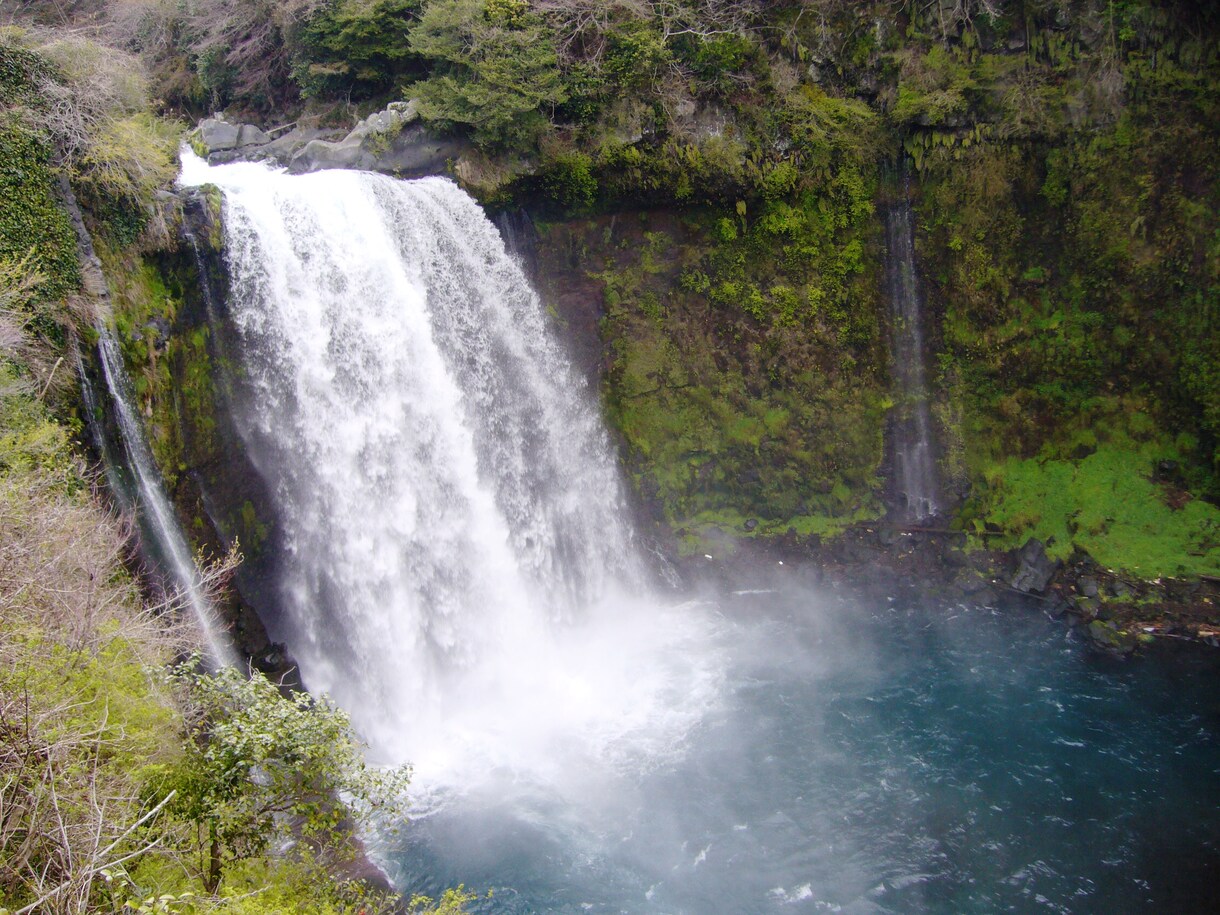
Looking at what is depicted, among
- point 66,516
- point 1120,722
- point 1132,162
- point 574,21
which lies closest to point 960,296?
point 1132,162

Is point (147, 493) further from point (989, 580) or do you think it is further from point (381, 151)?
point (989, 580)

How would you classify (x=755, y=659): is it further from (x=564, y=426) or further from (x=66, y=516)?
(x=66, y=516)

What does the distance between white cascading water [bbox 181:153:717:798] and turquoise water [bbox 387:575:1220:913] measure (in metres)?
1.21

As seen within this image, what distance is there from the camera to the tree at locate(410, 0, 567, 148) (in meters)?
15.7

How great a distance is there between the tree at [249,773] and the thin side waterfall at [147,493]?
3840 millimetres

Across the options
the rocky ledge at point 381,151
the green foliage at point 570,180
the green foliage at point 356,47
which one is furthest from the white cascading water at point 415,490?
the green foliage at point 356,47

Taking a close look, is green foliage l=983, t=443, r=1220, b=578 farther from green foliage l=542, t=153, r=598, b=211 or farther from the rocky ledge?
the rocky ledge

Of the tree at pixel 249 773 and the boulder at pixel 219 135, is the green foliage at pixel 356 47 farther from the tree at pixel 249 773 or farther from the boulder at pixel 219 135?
the tree at pixel 249 773

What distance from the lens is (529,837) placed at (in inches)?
463

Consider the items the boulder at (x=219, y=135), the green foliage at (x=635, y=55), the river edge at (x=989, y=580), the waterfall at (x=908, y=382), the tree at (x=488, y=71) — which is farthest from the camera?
the waterfall at (x=908, y=382)

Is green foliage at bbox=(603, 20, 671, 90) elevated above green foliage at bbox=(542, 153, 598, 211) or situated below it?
above

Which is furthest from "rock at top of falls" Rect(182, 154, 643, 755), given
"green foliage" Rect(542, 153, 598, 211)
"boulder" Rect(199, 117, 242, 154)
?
"green foliage" Rect(542, 153, 598, 211)

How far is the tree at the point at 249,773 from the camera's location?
7.60 m

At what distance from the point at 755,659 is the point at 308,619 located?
8.52 meters
